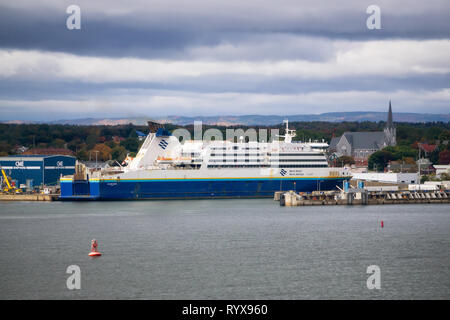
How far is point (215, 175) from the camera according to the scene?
5562 centimetres

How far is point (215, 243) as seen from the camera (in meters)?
31.4

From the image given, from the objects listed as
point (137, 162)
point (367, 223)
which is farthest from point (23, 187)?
point (367, 223)

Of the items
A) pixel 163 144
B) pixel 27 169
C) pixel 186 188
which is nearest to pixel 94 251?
pixel 186 188

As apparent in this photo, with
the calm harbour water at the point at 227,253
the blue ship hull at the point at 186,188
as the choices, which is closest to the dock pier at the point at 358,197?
the blue ship hull at the point at 186,188

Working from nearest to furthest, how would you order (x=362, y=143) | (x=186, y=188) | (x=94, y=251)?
(x=94, y=251) < (x=186, y=188) < (x=362, y=143)

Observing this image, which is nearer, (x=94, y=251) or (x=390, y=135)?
(x=94, y=251)

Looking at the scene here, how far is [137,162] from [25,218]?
17.8 metres

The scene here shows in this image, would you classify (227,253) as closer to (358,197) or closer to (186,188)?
(358,197)

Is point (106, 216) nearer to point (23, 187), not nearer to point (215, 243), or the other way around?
point (215, 243)

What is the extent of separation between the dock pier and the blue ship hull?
200 centimetres

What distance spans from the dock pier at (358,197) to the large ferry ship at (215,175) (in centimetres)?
264

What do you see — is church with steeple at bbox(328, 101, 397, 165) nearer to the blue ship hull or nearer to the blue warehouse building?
the blue warehouse building

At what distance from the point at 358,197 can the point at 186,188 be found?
A: 1371 centimetres

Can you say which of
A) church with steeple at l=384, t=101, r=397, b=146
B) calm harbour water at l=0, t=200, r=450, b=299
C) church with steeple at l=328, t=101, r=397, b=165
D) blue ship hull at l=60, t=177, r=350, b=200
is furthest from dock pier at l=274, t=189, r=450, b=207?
church with steeple at l=384, t=101, r=397, b=146
